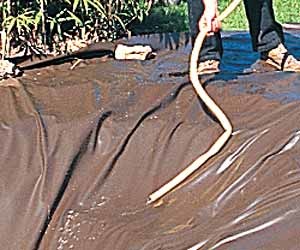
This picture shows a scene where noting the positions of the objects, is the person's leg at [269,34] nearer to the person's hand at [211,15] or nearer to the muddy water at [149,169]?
the muddy water at [149,169]

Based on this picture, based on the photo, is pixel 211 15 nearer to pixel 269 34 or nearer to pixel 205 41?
pixel 205 41

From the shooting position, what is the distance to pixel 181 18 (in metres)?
5.87

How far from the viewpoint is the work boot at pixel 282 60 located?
3.39 metres

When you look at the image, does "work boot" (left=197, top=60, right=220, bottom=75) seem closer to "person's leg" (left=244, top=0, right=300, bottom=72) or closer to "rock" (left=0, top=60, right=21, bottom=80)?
"person's leg" (left=244, top=0, right=300, bottom=72)

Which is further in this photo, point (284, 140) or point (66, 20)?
point (66, 20)

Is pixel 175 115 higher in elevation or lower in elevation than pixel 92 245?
higher

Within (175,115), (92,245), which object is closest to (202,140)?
(175,115)

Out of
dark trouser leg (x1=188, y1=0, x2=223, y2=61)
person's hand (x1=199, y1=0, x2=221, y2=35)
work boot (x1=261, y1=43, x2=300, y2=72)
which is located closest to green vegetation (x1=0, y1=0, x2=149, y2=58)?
dark trouser leg (x1=188, y1=0, x2=223, y2=61)

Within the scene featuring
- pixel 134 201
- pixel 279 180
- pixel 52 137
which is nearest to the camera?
pixel 279 180

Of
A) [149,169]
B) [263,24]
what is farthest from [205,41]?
[149,169]

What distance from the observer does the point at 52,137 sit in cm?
275

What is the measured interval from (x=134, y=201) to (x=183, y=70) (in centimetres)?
105

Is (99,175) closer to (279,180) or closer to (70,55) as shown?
(279,180)

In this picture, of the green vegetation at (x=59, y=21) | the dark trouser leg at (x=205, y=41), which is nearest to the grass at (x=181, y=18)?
the green vegetation at (x=59, y=21)
